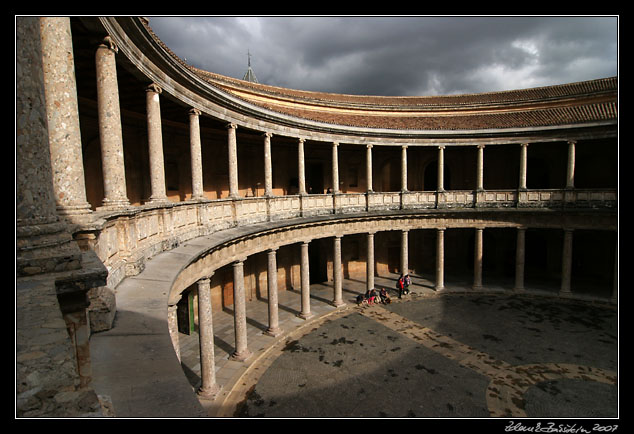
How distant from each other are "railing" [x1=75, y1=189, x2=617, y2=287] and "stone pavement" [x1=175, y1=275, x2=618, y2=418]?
489 centimetres

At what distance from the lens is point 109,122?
6879 mm

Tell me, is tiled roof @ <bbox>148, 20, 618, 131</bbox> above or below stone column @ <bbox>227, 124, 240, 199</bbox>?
above

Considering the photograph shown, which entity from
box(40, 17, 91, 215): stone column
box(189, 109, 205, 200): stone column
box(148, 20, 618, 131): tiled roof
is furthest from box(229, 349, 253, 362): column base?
box(148, 20, 618, 131): tiled roof

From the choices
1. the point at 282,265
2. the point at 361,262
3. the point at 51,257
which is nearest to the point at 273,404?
the point at 51,257

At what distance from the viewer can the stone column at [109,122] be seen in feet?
22.1

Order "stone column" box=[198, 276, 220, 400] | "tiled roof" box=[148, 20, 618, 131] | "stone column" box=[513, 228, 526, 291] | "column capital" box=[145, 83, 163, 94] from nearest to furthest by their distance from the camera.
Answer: "column capital" box=[145, 83, 163, 94] < "stone column" box=[198, 276, 220, 400] < "tiled roof" box=[148, 20, 618, 131] < "stone column" box=[513, 228, 526, 291]

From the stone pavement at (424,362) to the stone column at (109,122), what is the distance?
5988 millimetres

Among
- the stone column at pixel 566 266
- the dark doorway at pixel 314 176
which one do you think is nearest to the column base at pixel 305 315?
the dark doorway at pixel 314 176

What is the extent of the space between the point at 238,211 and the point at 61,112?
7.96 metres

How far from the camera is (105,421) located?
6.39 ft

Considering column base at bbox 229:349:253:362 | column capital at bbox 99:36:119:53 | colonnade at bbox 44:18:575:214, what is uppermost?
column capital at bbox 99:36:119:53

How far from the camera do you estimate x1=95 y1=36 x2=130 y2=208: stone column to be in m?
6.74

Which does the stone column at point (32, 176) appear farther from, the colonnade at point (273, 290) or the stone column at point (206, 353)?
the stone column at point (206, 353)

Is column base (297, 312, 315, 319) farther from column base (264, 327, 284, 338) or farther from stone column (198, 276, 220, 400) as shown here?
stone column (198, 276, 220, 400)
